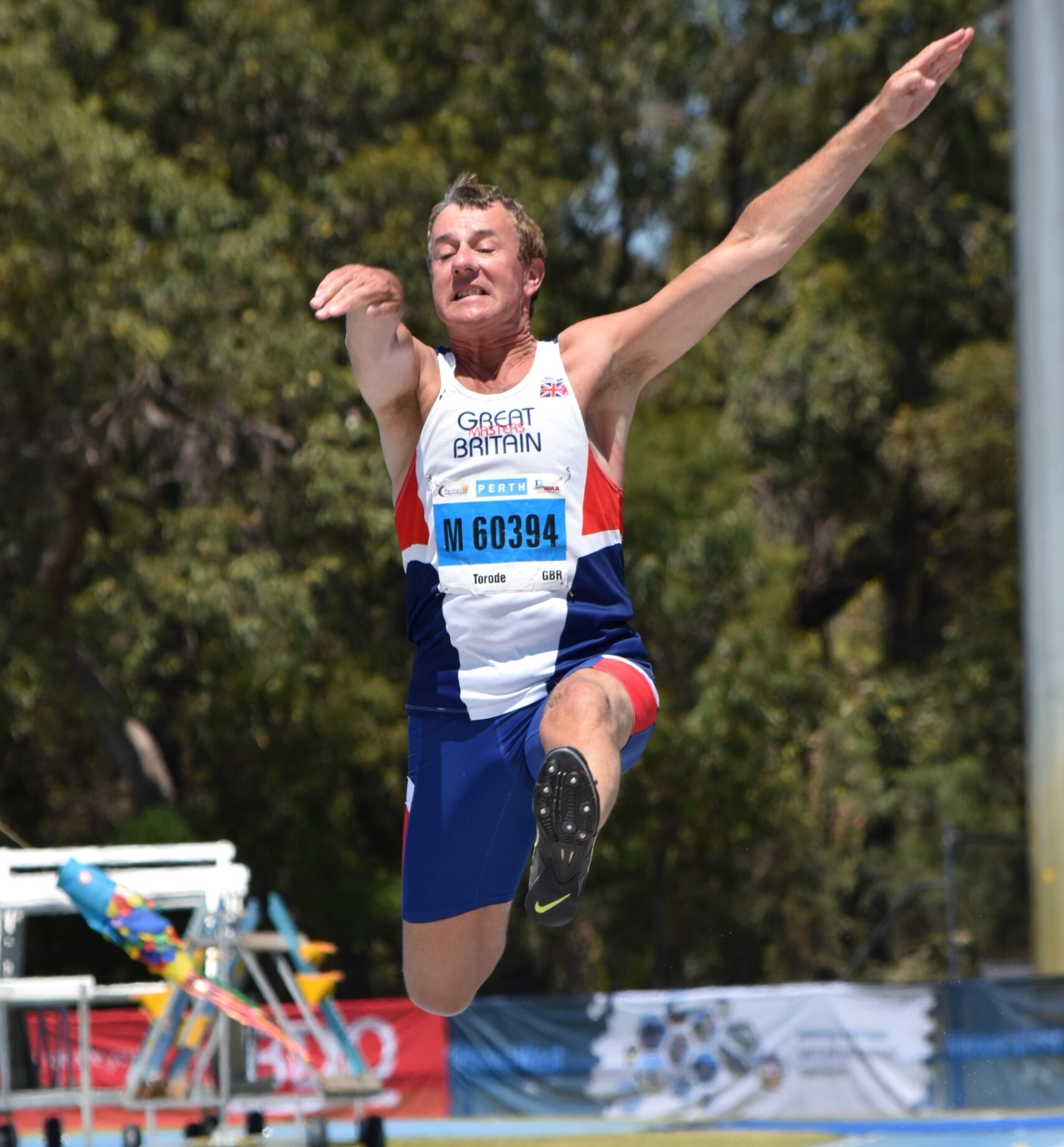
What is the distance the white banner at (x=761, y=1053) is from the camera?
1373cm

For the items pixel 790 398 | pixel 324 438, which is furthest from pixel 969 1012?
pixel 790 398

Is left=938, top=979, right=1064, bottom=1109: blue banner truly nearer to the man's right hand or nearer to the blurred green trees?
the blurred green trees

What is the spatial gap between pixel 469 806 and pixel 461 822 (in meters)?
0.06

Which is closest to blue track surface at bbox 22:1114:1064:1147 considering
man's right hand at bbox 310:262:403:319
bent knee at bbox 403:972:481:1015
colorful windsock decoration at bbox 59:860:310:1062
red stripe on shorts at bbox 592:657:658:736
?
colorful windsock decoration at bbox 59:860:310:1062

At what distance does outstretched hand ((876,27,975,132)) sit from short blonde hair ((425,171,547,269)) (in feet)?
3.12

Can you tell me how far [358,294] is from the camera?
13.4ft

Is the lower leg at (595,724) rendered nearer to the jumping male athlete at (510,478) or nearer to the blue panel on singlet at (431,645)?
the jumping male athlete at (510,478)

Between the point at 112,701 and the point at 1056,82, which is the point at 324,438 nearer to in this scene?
the point at 112,701

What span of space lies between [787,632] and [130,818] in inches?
320

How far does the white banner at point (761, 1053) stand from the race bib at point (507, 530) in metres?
10.1

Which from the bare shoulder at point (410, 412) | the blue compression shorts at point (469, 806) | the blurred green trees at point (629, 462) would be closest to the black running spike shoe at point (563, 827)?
the blue compression shorts at point (469, 806)

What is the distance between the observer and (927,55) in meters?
4.61

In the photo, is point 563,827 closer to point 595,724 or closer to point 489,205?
point 595,724

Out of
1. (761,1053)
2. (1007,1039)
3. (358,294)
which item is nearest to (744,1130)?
(761,1053)
